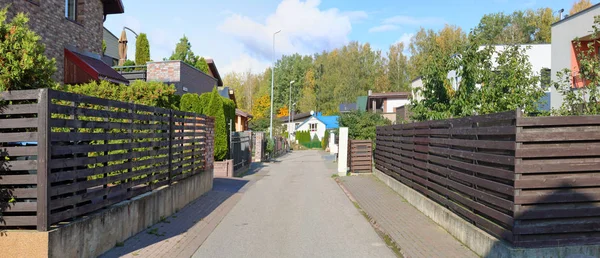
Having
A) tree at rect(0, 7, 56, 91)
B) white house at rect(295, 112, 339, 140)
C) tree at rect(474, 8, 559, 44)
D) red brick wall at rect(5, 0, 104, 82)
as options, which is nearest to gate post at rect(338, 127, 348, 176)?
red brick wall at rect(5, 0, 104, 82)

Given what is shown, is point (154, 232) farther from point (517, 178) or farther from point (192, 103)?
point (192, 103)

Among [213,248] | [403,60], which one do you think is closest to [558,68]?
[213,248]

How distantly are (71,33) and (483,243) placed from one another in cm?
1500

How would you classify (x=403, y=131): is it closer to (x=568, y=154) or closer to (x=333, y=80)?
(x=568, y=154)

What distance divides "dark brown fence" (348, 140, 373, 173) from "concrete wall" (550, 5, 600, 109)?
739cm

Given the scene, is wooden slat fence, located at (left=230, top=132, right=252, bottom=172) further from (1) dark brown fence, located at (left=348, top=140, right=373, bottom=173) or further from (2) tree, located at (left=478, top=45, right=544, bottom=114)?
(2) tree, located at (left=478, top=45, right=544, bottom=114)

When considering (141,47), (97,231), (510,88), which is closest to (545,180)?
(97,231)

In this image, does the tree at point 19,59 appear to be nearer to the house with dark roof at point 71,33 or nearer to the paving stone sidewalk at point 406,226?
the paving stone sidewalk at point 406,226

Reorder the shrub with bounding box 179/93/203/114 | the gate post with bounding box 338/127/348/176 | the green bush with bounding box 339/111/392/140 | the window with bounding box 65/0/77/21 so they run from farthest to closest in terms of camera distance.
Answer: the green bush with bounding box 339/111/392/140 < the gate post with bounding box 338/127/348/176 < the shrub with bounding box 179/93/203/114 < the window with bounding box 65/0/77/21

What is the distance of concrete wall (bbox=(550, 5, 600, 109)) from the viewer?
15907 mm

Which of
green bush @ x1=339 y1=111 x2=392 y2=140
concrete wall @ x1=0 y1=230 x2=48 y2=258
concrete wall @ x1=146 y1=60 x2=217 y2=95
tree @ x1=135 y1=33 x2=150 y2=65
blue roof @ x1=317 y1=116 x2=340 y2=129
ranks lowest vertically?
concrete wall @ x1=0 y1=230 x2=48 y2=258

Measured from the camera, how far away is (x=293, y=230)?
8.60 metres

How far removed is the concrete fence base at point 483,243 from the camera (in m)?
5.44

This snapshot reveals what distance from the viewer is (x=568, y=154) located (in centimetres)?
557
